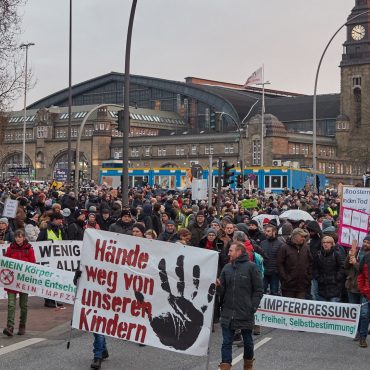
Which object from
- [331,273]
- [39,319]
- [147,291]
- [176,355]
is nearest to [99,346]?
[147,291]

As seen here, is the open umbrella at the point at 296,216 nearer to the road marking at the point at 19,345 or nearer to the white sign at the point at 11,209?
the white sign at the point at 11,209

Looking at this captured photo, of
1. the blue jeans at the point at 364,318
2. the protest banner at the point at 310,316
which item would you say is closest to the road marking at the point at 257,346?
the protest banner at the point at 310,316

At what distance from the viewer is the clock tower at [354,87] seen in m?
114

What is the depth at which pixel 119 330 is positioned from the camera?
9.60 m

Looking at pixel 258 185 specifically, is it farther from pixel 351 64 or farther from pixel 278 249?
pixel 351 64

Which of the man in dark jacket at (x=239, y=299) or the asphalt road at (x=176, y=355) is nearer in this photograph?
the man in dark jacket at (x=239, y=299)

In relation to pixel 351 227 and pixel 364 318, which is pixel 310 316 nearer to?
pixel 364 318

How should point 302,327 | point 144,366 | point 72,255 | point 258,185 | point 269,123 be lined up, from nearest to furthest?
point 144,366, point 302,327, point 72,255, point 258,185, point 269,123

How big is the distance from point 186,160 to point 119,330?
355 feet

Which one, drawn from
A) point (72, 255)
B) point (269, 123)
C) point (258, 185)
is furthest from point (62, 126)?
point (72, 255)

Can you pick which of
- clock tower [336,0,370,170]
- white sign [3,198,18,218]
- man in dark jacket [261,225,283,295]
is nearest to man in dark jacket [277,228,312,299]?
man in dark jacket [261,225,283,295]

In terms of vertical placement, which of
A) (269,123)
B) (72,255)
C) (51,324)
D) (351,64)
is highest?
(351,64)

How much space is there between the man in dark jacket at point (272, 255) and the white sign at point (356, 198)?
8.71ft

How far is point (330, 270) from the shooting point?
41.3 feet
